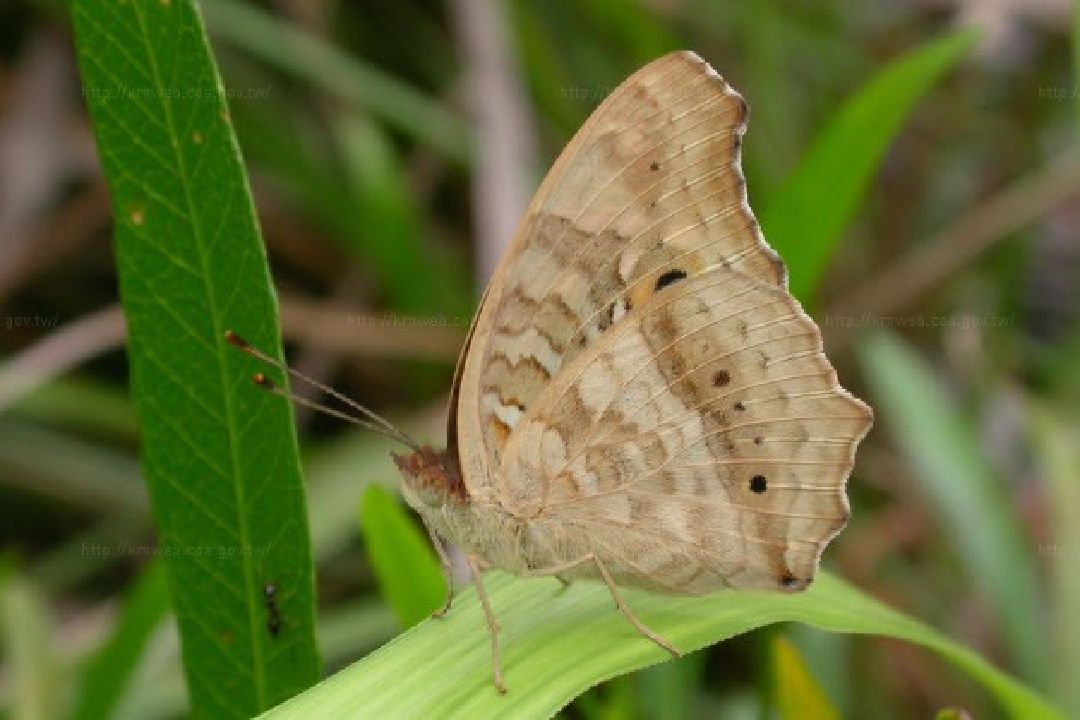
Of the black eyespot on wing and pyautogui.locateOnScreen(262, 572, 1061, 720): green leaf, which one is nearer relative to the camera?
pyautogui.locateOnScreen(262, 572, 1061, 720): green leaf

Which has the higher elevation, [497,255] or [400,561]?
[497,255]

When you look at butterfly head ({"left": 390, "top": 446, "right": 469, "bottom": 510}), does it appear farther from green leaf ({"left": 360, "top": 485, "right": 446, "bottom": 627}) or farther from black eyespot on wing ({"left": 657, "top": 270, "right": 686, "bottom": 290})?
black eyespot on wing ({"left": 657, "top": 270, "right": 686, "bottom": 290})

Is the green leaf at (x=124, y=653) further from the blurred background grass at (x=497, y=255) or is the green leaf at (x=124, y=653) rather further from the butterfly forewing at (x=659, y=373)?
the blurred background grass at (x=497, y=255)

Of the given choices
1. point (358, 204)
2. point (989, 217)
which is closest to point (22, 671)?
point (358, 204)

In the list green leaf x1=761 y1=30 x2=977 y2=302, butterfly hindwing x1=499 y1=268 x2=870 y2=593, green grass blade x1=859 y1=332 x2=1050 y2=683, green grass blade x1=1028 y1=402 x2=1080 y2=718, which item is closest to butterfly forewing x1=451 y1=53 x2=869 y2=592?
butterfly hindwing x1=499 y1=268 x2=870 y2=593

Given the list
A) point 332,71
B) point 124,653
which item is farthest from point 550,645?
point 332,71

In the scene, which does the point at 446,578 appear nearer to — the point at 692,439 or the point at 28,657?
the point at 692,439
